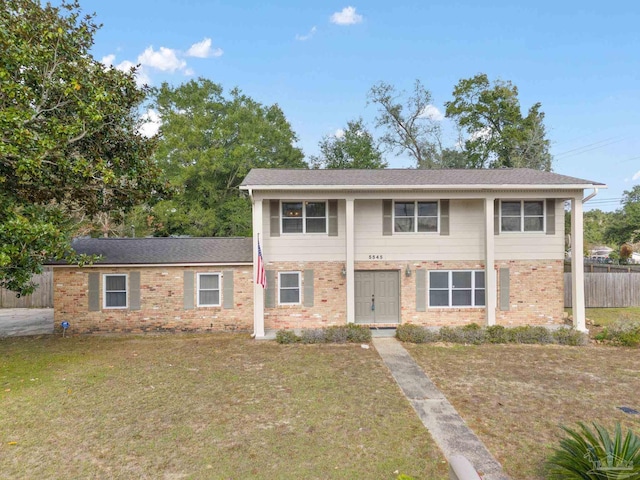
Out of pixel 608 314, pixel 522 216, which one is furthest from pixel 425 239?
pixel 608 314

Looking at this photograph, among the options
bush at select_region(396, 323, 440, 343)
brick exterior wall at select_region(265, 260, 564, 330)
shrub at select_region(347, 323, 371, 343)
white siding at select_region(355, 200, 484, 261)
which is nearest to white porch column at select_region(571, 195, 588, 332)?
brick exterior wall at select_region(265, 260, 564, 330)

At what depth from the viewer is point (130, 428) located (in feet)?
18.0

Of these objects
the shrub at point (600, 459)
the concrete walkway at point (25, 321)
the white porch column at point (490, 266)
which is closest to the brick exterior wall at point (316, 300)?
the white porch column at point (490, 266)

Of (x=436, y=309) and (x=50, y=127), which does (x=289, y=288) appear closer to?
(x=436, y=309)

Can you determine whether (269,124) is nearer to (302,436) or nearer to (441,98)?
(441,98)

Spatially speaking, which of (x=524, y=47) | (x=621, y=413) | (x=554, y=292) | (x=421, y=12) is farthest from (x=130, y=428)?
(x=524, y=47)

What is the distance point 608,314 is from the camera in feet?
48.1

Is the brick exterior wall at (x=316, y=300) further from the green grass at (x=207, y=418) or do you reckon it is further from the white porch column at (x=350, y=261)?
the green grass at (x=207, y=418)

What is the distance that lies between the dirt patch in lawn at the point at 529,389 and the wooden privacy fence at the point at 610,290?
23.8 ft

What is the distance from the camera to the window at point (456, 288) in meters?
12.1

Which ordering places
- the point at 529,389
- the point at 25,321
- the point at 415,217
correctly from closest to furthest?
the point at 529,389 → the point at 415,217 → the point at 25,321

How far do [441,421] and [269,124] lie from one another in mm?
24660

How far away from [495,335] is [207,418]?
8764 millimetres

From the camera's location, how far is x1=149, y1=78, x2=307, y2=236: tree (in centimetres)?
2273
